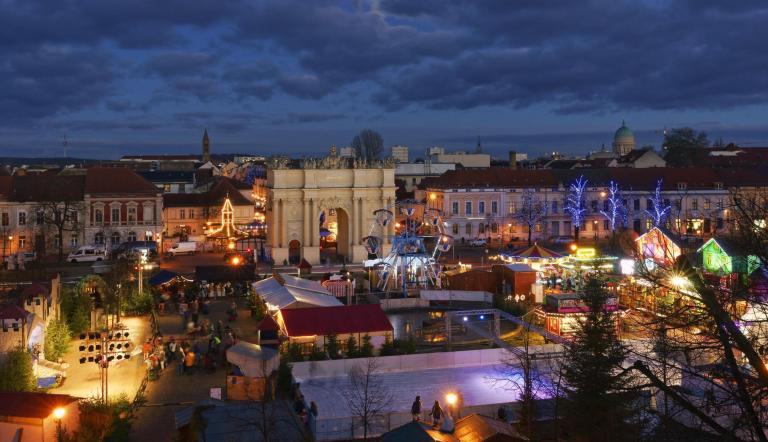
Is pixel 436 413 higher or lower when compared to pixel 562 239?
lower

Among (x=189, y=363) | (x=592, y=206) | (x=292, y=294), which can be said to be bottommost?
(x=189, y=363)

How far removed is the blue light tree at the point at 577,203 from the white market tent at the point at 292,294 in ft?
116

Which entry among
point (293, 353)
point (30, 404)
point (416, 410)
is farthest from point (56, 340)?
point (416, 410)

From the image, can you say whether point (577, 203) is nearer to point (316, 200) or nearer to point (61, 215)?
point (316, 200)

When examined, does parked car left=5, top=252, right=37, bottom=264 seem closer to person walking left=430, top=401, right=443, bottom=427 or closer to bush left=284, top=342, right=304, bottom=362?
bush left=284, top=342, right=304, bottom=362

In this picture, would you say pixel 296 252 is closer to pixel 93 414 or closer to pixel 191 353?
pixel 191 353

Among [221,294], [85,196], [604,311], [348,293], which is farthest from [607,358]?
[85,196]

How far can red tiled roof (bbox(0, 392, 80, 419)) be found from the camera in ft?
51.1

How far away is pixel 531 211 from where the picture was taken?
2552 inches

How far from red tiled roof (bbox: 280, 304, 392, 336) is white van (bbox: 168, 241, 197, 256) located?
32.2m

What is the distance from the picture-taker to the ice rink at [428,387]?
19391mm

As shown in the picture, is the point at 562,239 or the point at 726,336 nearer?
the point at 726,336

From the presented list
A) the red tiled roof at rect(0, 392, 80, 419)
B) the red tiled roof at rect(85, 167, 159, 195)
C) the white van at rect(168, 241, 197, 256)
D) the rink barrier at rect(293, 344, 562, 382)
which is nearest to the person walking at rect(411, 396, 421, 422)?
the rink barrier at rect(293, 344, 562, 382)

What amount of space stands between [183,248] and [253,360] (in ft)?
121
